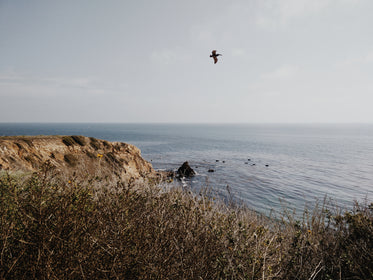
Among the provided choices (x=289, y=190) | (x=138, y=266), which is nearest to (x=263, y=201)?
(x=289, y=190)

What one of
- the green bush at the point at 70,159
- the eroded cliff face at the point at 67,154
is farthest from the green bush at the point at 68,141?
the green bush at the point at 70,159

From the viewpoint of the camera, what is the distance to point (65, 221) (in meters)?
2.45

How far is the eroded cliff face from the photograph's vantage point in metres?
13.3

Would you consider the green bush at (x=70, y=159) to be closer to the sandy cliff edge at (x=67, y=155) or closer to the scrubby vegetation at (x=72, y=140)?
the sandy cliff edge at (x=67, y=155)

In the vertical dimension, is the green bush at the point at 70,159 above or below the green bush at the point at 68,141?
below

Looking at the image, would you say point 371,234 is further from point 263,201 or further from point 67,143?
point 67,143

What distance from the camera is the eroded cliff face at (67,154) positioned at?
1328 centimetres

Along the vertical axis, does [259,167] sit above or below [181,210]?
below

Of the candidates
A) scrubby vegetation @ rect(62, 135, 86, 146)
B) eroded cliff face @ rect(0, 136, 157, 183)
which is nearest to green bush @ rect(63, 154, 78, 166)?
eroded cliff face @ rect(0, 136, 157, 183)

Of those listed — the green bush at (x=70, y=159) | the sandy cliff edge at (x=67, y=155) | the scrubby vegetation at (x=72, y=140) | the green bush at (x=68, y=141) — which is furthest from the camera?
the scrubby vegetation at (x=72, y=140)

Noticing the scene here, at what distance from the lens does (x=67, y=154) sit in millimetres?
17141

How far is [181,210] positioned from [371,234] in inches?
252

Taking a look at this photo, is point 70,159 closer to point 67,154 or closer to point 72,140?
point 67,154

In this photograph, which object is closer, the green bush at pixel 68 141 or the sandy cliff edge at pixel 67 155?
the sandy cliff edge at pixel 67 155
